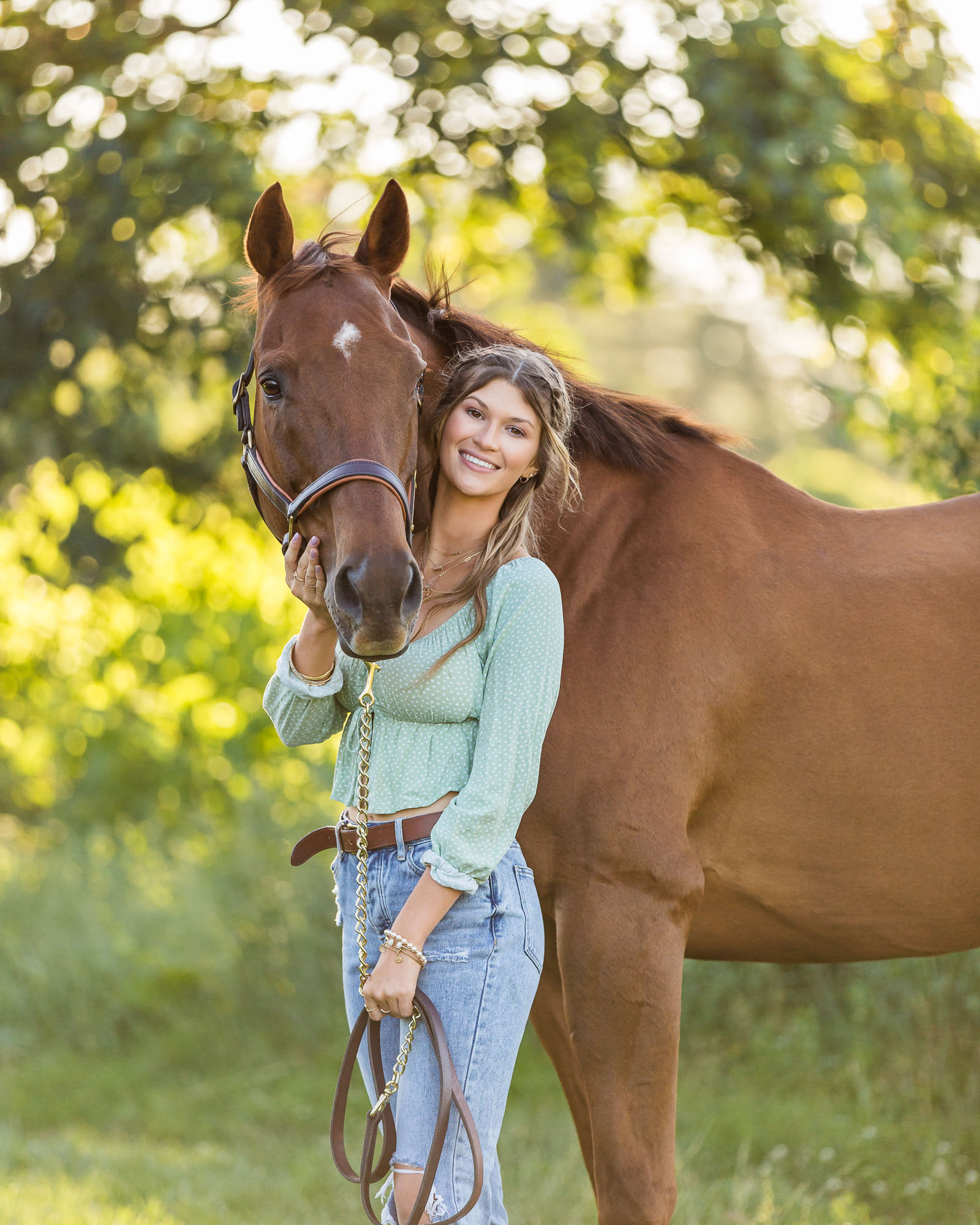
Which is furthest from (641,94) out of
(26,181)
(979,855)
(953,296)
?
(979,855)

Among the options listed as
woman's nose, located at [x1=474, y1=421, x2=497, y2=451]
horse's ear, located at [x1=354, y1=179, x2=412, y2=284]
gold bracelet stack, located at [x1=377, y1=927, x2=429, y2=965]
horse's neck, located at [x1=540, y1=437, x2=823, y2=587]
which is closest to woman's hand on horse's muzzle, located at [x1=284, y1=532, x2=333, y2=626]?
woman's nose, located at [x1=474, y1=421, x2=497, y2=451]

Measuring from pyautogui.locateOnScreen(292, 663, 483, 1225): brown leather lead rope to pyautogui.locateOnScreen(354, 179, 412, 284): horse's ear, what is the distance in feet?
2.70

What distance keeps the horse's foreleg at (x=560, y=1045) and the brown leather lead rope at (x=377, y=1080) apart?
620 millimetres

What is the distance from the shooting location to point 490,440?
6.71 ft

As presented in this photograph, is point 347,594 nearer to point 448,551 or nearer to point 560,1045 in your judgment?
point 448,551

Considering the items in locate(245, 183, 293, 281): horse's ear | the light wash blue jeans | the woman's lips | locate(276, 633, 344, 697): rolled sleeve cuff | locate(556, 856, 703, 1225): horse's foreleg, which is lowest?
locate(556, 856, 703, 1225): horse's foreleg

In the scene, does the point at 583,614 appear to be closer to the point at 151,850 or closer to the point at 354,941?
the point at 354,941

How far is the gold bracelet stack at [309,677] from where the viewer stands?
6.64ft

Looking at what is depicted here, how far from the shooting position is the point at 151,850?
6.32 metres

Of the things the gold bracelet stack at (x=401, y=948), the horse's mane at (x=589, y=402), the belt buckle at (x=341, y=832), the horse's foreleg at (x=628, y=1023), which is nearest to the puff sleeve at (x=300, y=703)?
the belt buckle at (x=341, y=832)

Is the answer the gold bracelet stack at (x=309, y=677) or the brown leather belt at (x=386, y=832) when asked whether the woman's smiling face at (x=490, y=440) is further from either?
the brown leather belt at (x=386, y=832)

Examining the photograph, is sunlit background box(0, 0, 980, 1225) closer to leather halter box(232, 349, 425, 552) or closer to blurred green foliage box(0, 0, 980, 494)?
blurred green foliage box(0, 0, 980, 494)

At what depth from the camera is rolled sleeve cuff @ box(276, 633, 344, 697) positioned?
79.4 inches

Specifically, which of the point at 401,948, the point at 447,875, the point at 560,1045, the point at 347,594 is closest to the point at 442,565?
the point at 347,594
